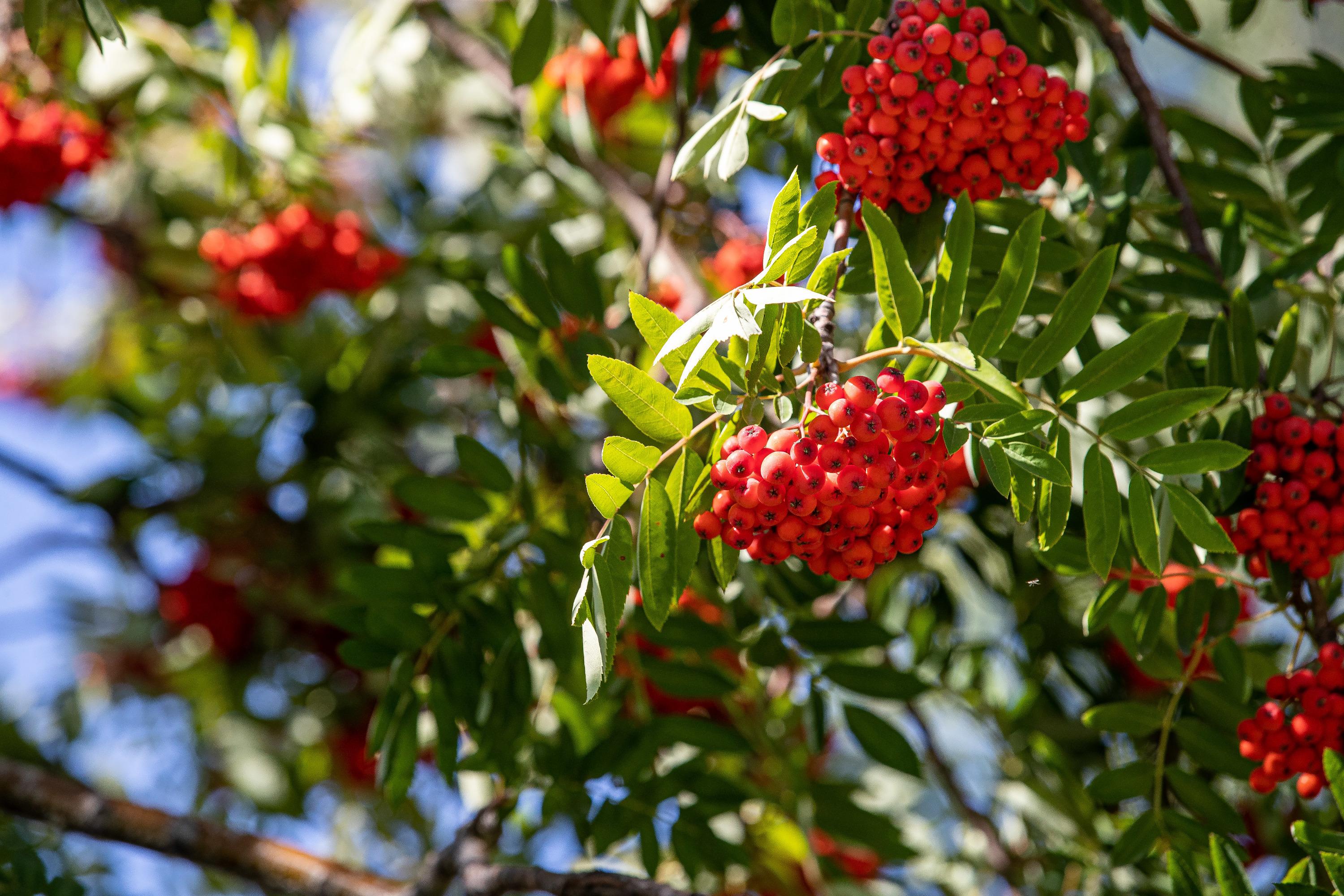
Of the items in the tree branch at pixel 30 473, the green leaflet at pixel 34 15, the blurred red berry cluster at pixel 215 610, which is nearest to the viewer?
the green leaflet at pixel 34 15

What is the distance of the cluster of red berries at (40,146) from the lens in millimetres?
2482

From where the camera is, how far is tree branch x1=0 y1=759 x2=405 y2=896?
74.4 inches

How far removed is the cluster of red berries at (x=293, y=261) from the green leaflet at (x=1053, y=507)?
1968mm

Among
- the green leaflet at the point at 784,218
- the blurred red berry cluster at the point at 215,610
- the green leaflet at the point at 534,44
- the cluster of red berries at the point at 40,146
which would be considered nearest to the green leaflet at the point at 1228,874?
the green leaflet at the point at 784,218

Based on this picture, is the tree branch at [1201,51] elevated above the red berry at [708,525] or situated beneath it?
elevated above

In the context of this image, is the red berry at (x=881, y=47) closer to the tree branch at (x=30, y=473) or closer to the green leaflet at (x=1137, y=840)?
the green leaflet at (x=1137, y=840)

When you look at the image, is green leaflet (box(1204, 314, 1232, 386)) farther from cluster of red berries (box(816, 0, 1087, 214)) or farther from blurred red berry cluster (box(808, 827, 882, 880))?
blurred red berry cluster (box(808, 827, 882, 880))

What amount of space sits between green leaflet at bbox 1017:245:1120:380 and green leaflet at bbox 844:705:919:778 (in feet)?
2.41

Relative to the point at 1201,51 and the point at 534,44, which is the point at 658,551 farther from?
the point at 1201,51

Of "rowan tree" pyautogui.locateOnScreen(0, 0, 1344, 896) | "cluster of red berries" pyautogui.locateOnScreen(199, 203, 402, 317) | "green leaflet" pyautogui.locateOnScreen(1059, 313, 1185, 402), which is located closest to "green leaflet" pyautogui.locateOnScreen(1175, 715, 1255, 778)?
"rowan tree" pyautogui.locateOnScreen(0, 0, 1344, 896)

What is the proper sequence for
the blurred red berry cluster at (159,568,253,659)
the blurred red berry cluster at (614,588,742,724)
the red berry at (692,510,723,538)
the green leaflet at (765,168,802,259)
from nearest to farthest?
the green leaflet at (765,168,802,259)
the red berry at (692,510,723,538)
the blurred red berry cluster at (614,588,742,724)
the blurred red berry cluster at (159,568,253,659)

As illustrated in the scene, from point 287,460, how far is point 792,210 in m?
2.09

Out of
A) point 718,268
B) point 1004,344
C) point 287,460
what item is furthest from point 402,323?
point 1004,344

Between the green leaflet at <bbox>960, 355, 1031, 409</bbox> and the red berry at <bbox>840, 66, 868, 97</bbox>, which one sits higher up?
the red berry at <bbox>840, 66, 868, 97</bbox>
